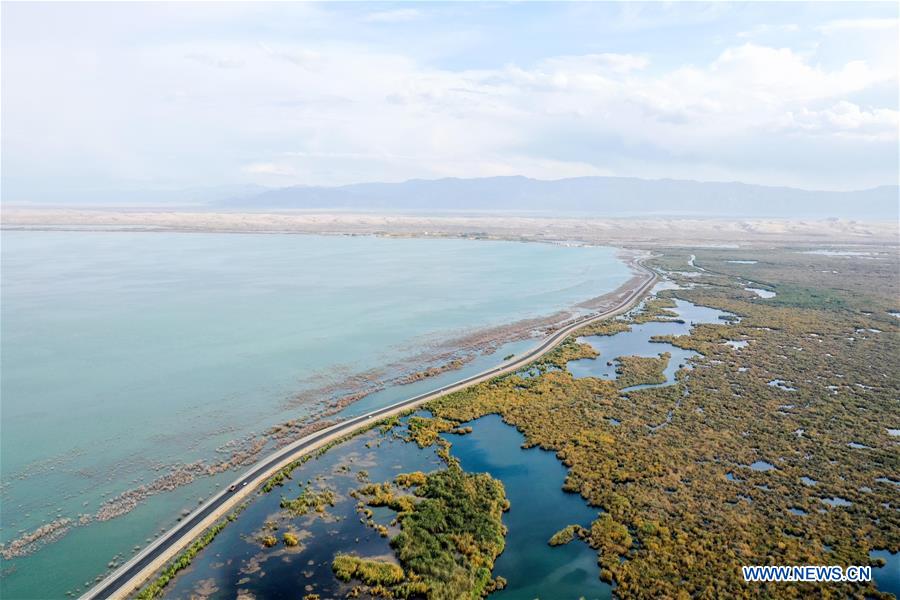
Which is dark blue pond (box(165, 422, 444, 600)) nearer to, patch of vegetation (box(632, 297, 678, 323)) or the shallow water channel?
the shallow water channel

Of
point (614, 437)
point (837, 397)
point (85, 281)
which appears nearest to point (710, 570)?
point (614, 437)

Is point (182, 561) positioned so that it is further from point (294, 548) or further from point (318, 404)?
point (318, 404)

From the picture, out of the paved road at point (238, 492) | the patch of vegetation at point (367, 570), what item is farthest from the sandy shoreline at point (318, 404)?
the patch of vegetation at point (367, 570)

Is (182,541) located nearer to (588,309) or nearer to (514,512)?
(514,512)

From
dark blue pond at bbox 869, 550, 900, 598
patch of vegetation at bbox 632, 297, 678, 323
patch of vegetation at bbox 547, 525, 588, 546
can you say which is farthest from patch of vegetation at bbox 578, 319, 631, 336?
dark blue pond at bbox 869, 550, 900, 598

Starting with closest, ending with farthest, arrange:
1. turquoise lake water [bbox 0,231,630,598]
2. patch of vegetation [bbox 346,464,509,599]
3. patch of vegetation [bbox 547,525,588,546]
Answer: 1. patch of vegetation [bbox 346,464,509,599]
2. patch of vegetation [bbox 547,525,588,546]
3. turquoise lake water [bbox 0,231,630,598]

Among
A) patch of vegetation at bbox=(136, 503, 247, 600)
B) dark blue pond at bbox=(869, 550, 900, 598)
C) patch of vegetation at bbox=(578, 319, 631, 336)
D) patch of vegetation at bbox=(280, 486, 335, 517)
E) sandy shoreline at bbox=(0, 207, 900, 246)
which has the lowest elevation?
dark blue pond at bbox=(869, 550, 900, 598)

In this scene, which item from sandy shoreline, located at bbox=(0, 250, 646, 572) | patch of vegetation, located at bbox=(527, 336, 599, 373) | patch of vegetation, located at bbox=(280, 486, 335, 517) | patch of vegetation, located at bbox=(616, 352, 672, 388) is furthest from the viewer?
patch of vegetation, located at bbox=(527, 336, 599, 373)
